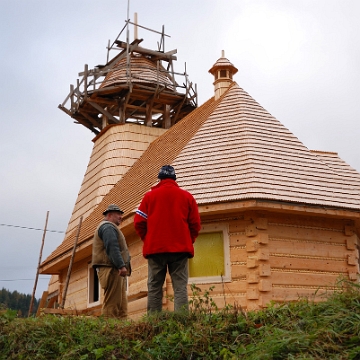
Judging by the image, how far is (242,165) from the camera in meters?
13.5

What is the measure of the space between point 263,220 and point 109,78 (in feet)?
39.2

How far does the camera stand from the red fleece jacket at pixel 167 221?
7.98 m

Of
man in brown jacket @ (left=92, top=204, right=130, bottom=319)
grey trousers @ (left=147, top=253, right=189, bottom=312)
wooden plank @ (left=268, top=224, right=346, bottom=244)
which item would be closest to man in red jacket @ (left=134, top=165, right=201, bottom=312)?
grey trousers @ (left=147, top=253, right=189, bottom=312)

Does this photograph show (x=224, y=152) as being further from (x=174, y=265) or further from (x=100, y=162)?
(x=100, y=162)

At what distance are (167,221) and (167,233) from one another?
0.15 metres

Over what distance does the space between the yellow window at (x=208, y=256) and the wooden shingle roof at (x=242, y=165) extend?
2.68 feet

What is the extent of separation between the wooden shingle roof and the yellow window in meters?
0.82

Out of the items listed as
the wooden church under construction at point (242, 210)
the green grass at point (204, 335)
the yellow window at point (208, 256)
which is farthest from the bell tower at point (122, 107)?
the green grass at point (204, 335)

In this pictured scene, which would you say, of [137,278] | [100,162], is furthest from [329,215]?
[100,162]

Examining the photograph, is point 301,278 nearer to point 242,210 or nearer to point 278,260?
point 278,260

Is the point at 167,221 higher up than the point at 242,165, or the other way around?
the point at 242,165

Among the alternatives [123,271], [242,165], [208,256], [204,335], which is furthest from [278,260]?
[204,335]

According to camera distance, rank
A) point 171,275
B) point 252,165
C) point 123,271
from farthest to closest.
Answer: point 252,165 < point 123,271 < point 171,275

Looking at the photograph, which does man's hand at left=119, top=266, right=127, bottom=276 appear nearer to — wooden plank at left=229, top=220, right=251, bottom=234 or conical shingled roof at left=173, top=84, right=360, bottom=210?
conical shingled roof at left=173, top=84, right=360, bottom=210
